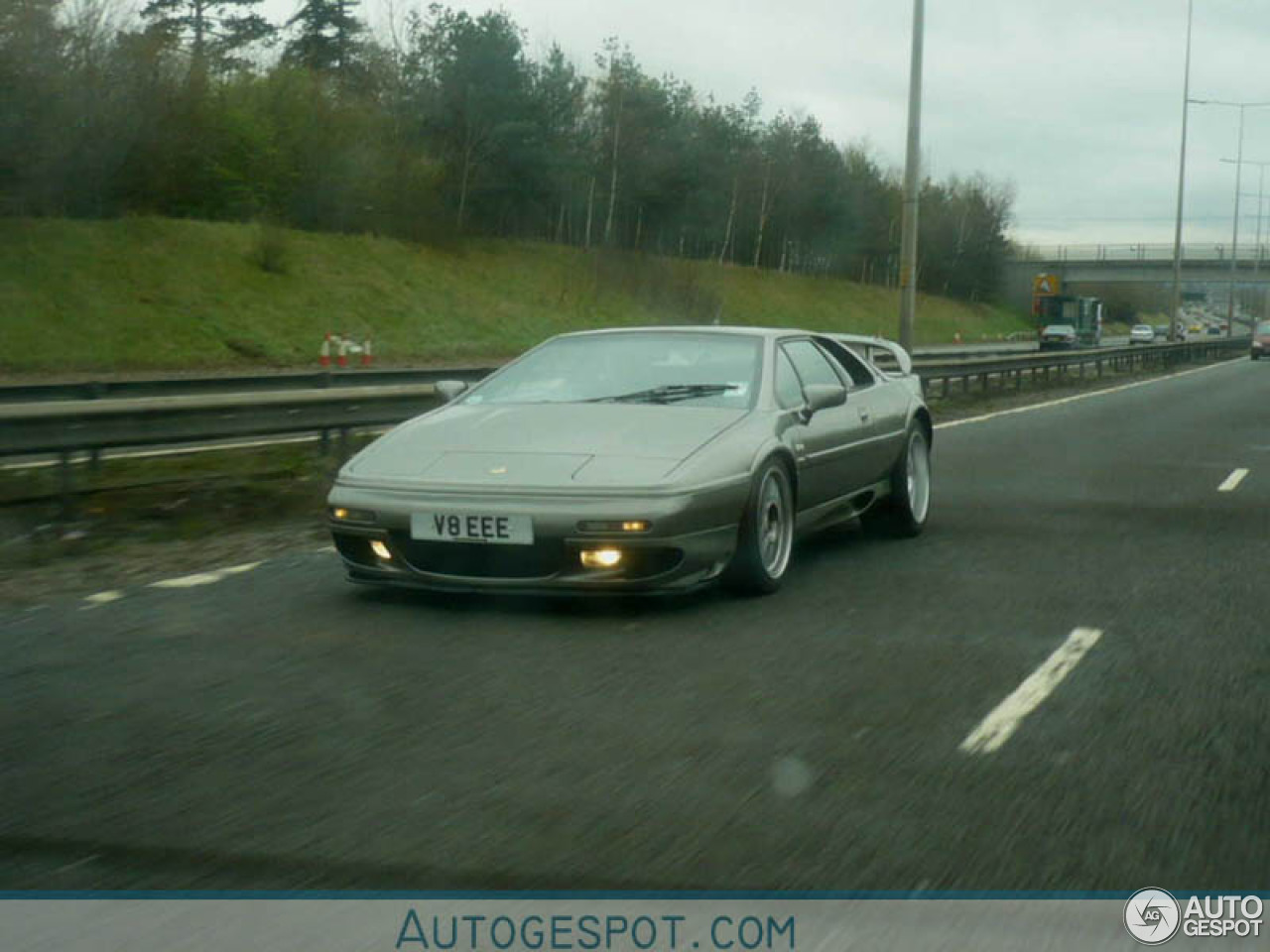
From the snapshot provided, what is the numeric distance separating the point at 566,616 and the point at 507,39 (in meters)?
55.6

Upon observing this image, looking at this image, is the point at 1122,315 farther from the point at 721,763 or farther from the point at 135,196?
the point at 721,763

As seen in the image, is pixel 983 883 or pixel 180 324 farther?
pixel 180 324

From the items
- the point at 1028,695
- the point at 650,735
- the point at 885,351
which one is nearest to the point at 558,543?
the point at 650,735

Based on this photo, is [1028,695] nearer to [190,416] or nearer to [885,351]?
[885,351]

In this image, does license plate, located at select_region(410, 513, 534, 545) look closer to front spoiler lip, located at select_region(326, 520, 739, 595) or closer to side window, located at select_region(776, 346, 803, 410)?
front spoiler lip, located at select_region(326, 520, 739, 595)

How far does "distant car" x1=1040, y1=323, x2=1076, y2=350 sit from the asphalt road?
64932 mm

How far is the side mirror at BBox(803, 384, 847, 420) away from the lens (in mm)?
7992

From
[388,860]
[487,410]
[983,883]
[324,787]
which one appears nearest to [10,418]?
[487,410]

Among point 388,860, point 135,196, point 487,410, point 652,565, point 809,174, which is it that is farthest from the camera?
point 809,174

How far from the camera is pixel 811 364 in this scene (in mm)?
8742

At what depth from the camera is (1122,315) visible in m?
146

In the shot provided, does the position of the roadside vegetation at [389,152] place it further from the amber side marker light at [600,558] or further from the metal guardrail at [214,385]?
the amber side marker light at [600,558]
